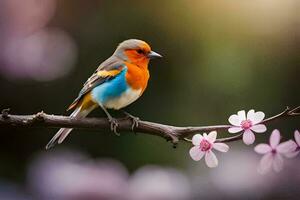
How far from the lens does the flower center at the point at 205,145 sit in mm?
692

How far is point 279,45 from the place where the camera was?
0.80 metres

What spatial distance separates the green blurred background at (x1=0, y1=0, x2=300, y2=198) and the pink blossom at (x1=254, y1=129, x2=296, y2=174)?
2.5 inches

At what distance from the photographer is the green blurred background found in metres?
0.82

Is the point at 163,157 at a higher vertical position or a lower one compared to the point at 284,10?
lower

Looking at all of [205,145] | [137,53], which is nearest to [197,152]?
[205,145]

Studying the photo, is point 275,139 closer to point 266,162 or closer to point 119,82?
point 266,162

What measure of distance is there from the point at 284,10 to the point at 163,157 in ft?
0.80

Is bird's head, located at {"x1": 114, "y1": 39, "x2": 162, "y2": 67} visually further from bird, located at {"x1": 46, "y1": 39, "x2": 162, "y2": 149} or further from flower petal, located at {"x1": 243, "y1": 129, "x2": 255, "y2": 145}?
flower petal, located at {"x1": 243, "y1": 129, "x2": 255, "y2": 145}

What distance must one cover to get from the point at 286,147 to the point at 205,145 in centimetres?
9

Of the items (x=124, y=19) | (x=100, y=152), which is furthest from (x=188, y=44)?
(x=100, y=152)

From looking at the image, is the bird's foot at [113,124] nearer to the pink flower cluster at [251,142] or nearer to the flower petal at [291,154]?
the pink flower cluster at [251,142]

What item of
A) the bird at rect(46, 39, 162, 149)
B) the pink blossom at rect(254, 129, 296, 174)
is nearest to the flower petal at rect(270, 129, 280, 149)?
the pink blossom at rect(254, 129, 296, 174)

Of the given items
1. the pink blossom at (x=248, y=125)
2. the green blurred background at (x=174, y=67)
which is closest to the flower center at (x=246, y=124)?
the pink blossom at (x=248, y=125)

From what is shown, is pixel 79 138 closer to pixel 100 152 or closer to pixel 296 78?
pixel 100 152
